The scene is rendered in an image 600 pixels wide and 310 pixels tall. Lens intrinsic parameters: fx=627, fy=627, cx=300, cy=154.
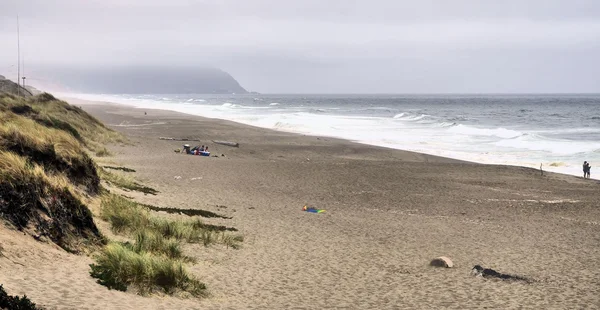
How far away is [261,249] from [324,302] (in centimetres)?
327

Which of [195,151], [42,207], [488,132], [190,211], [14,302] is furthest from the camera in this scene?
[488,132]

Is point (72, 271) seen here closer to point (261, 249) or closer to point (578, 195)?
point (261, 249)

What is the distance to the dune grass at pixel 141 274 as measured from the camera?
8.36 meters

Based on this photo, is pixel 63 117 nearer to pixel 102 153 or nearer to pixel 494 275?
pixel 102 153

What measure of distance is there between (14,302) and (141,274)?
2.57m

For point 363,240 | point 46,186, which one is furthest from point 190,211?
point 46,186

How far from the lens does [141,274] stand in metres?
8.62

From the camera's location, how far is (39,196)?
31.6 feet

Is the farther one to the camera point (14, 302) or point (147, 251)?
point (147, 251)

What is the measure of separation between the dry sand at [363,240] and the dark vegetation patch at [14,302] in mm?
445

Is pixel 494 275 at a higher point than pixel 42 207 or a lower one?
lower

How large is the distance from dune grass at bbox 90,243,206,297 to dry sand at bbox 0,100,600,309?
0.23 metres

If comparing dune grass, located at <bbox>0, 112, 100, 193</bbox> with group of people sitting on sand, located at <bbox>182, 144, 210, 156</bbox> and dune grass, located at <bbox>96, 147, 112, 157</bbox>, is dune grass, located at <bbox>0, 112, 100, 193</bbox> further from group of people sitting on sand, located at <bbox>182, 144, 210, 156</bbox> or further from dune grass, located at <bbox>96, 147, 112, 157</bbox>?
group of people sitting on sand, located at <bbox>182, 144, 210, 156</bbox>

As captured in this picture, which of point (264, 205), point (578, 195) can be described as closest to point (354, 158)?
point (578, 195)
